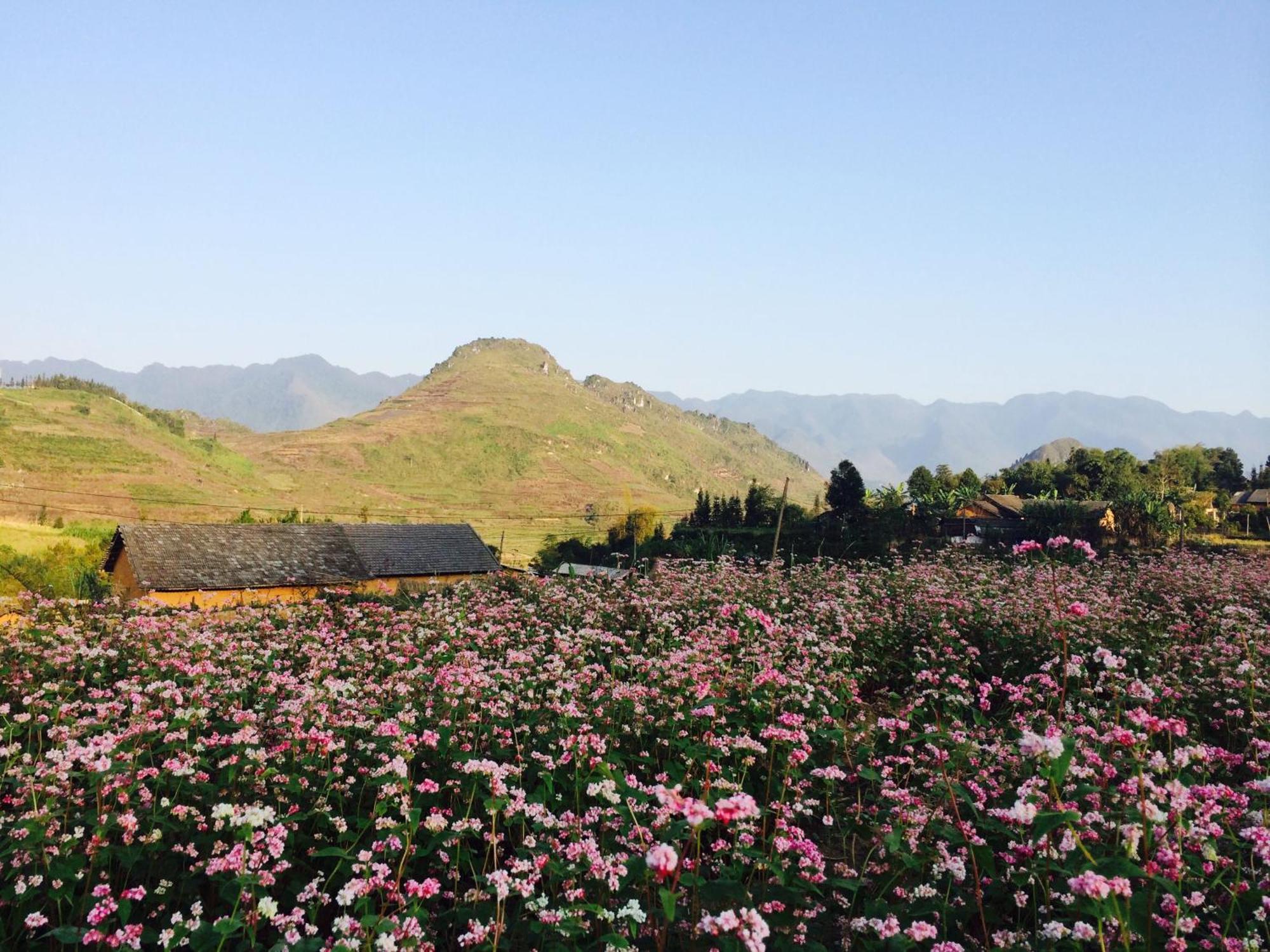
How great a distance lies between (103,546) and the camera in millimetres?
43531

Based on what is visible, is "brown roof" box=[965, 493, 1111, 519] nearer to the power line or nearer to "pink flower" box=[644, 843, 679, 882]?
the power line

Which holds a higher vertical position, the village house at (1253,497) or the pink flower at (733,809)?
the village house at (1253,497)

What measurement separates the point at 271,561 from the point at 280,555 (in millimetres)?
964

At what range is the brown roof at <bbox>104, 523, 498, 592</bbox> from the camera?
33.2 m

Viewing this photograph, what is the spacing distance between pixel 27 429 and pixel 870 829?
170114mm

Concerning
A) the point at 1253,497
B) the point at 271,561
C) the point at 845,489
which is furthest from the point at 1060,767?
the point at 1253,497

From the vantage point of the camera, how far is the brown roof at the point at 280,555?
109ft

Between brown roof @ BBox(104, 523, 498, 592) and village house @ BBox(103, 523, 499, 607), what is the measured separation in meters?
0.04

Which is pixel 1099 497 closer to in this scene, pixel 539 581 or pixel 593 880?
pixel 539 581

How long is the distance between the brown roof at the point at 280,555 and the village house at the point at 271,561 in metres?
0.04

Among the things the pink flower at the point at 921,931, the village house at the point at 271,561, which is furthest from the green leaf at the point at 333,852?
the village house at the point at 271,561

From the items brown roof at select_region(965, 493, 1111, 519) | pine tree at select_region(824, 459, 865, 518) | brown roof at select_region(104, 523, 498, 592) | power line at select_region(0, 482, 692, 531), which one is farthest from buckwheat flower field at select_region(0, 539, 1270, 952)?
power line at select_region(0, 482, 692, 531)

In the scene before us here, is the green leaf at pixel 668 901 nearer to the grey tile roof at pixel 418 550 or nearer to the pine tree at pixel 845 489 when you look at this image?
the grey tile roof at pixel 418 550

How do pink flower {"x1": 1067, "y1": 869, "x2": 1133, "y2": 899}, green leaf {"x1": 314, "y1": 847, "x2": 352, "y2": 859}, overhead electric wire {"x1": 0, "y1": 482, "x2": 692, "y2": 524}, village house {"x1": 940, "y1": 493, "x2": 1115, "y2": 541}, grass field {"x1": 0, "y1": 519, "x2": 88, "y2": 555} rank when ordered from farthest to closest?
overhead electric wire {"x1": 0, "y1": 482, "x2": 692, "y2": 524} → grass field {"x1": 0, "y1": 519, "x2": 88, "y2": 555} → village house {"x1": 940, "y1": 493, "x2": 1115, "y2": 541} → green leaf {"x1": 314, "y1": 847, "x2": 352, "y2": 859} → pink flower {"x1": 1067, "y1": 869, "x2": 1133, "y2": 899}
